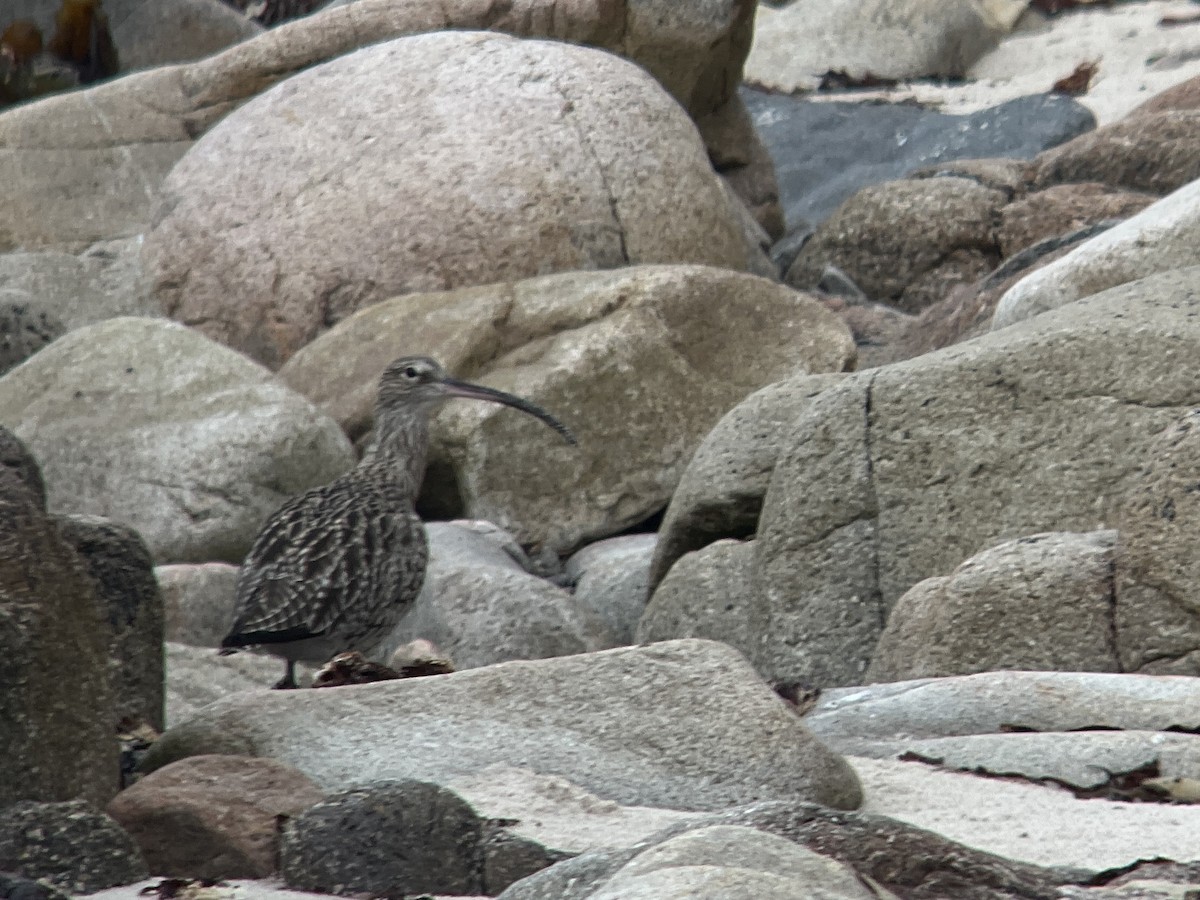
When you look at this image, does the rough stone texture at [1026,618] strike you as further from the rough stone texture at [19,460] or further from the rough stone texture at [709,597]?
the rough stone texture at [19,460]

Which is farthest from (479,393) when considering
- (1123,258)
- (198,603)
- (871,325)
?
(871,325)

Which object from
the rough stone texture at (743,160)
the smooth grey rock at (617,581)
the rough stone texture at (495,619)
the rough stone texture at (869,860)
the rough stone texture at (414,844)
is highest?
the rough stone texture at (869,860)

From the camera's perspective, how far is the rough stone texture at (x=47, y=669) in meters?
4.52

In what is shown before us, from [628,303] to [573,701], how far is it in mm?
5911

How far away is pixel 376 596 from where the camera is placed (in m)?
7.83

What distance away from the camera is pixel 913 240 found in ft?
47.6

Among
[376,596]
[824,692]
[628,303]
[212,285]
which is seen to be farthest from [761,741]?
[212,285]

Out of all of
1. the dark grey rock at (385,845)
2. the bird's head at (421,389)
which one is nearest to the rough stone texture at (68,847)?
the dark grey rock at (385,845)

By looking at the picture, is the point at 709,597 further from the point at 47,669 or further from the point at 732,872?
the point at 732,872

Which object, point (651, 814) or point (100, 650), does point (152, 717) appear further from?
point (651, 814)

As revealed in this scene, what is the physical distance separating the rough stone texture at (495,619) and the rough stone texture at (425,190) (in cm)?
336

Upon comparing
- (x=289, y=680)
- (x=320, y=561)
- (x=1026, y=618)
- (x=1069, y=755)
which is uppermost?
(x=1069, y=755)

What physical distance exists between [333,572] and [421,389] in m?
1.92

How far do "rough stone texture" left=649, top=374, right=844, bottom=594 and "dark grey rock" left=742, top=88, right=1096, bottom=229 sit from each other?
8.57 meters
